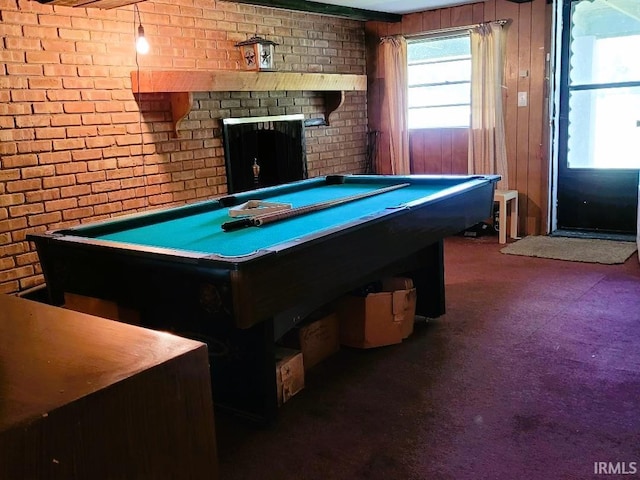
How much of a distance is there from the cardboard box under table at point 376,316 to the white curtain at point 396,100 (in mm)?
3258

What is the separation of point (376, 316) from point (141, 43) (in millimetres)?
2443

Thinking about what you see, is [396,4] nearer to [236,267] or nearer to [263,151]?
[263,151]

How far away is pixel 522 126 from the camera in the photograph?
223 inches

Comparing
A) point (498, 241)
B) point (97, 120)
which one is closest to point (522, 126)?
point (498, 241)

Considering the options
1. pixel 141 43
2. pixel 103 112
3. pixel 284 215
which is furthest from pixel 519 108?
pixel 103 112

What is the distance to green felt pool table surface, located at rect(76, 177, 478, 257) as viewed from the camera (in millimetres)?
2426

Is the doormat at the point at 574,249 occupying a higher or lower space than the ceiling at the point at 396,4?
lower

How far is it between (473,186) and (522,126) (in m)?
2.52

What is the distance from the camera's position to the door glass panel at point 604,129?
17.5 feet

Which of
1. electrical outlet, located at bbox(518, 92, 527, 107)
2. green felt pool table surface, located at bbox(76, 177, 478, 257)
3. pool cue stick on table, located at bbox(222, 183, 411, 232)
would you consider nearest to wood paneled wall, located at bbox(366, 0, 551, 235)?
electrical outlet, located at bbox(518, 92, 527, 107)

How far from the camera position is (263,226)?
2.79m

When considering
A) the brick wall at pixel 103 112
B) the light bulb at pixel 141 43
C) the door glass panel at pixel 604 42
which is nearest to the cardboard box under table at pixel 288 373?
the brick wall at pixel 103 112

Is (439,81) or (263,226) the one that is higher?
(439,81)

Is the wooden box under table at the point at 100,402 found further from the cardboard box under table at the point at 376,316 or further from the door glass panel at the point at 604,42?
the door glass panel at the point at 604,42
